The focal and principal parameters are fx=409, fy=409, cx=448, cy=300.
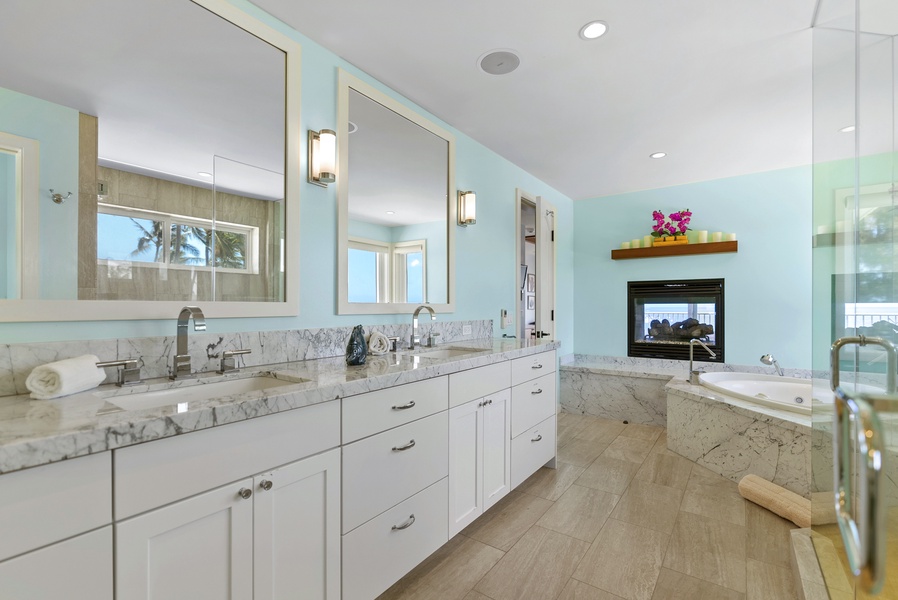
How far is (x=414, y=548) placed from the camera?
1.66 m

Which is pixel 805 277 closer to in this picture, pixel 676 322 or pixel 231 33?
pixel 676 322

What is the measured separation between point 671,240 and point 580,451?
254cm

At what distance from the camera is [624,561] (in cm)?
187

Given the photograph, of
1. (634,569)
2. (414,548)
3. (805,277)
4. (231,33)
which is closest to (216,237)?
(231,33)

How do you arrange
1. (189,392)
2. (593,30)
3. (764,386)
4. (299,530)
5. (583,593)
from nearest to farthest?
1. (299,530)
2. (189,392)
3. (583,593)
4. (593,30)
5. (764,386)

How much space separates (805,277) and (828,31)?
2992 mm

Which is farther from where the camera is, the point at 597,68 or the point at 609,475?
the point at 609,475

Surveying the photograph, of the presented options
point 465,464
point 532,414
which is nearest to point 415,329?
point 465,464

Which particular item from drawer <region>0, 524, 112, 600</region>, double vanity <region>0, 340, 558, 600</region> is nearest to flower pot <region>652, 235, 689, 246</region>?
double vanity <region>0, 340, 558, 600</region>

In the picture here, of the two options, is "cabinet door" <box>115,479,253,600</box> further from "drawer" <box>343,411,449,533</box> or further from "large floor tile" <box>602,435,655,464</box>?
"large floor tile" <box>602,435,655,464</box>

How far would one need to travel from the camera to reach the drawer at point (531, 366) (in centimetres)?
241

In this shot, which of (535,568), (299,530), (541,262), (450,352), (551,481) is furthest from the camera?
(541,262)

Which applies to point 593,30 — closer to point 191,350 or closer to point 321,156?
point 321,156

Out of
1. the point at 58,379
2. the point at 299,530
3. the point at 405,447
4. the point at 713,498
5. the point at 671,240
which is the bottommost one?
the point at 713,498
